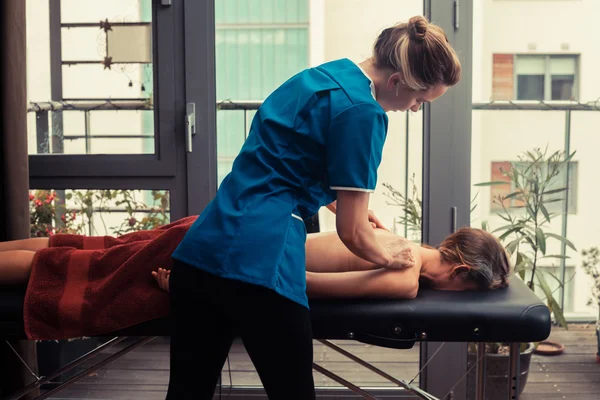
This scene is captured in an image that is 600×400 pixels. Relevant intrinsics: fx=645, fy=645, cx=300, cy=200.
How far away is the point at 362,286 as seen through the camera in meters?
1.53

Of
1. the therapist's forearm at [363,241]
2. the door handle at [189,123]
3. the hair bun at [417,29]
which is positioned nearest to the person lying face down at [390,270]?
the therapist's forearm at [363,241]

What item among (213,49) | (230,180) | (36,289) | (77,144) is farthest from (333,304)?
(77,144)

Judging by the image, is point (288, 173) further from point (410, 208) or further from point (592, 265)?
point (592, 265)

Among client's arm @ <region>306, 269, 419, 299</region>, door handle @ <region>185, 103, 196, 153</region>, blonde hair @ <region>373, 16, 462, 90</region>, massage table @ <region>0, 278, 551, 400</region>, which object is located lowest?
massage table @ <region>0, 278, 551, 400</region>

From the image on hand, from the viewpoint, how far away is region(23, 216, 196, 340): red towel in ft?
5.03

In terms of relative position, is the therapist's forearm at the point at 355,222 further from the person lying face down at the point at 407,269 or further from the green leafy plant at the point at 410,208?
the green leafy plant at the point at 410,208

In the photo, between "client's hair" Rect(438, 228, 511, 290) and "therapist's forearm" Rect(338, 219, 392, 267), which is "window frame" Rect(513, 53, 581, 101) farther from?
"therapist's forearm" Rect(338, 219, 392, 267)

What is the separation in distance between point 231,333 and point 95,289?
444 millimetres

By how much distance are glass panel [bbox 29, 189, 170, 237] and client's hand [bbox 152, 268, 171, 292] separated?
3.13ft

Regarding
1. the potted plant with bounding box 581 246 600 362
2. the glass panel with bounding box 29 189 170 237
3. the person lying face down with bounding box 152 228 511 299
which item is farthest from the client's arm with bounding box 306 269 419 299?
the potted plant with bounding box 581 246 600 362

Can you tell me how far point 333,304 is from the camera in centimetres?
152

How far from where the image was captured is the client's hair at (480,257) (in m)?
1.64

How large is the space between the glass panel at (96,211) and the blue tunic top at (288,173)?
1.28 m

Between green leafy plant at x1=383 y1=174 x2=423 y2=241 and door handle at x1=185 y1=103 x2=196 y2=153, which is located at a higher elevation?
door handle at x1=185 y1=103 x2=196 y2=153
